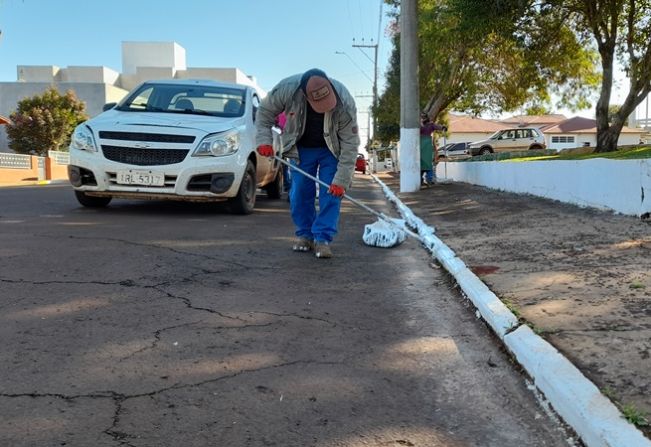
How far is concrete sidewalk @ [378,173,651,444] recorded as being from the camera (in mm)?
2701

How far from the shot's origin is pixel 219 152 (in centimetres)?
726

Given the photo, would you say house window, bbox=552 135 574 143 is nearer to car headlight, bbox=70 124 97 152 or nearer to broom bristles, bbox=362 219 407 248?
broom bristles, bbox=362 219 407 248

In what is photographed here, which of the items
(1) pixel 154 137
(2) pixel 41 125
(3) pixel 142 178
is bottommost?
(3) pixel 142 178

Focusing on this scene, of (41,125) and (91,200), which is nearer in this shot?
(91,200)

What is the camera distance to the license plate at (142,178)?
705cm

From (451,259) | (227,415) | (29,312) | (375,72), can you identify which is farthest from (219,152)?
(375,72)

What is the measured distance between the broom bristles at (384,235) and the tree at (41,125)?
3906 centimetres

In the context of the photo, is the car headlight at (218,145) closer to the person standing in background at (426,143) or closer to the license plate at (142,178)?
the license plate at (142,178)

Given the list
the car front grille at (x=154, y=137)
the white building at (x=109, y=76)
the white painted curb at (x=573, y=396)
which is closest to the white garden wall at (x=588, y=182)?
the white painted curb at (x=573, y=396)

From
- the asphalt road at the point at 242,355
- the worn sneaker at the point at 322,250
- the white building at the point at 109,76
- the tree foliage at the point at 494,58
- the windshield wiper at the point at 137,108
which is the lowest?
the asphalt road at the point at 242,355

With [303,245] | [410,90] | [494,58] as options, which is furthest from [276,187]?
[494,58]

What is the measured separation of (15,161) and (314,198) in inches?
941

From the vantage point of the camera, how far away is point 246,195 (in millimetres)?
7922

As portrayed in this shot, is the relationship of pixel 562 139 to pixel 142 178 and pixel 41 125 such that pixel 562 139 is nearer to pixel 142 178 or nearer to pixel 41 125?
pixel 41 125
